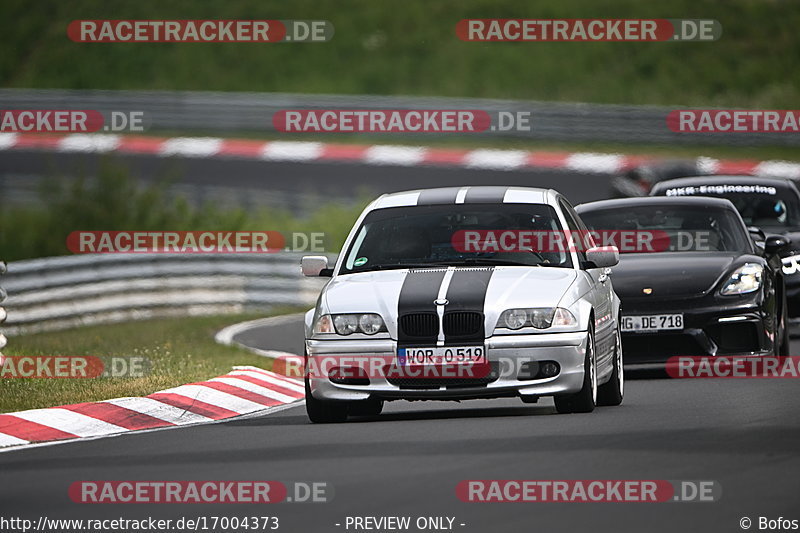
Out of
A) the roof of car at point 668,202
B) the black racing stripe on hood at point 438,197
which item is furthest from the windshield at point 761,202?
the black racing stripe on hood at point 438,197

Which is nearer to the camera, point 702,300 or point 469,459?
point 469,459

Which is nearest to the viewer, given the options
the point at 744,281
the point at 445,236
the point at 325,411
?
the point at 325,411

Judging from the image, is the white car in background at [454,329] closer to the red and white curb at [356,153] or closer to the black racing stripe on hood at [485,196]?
the black racing stripe on hood at [485,196]

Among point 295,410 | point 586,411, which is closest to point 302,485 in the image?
point 586,411

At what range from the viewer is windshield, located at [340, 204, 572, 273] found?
39.2 feet

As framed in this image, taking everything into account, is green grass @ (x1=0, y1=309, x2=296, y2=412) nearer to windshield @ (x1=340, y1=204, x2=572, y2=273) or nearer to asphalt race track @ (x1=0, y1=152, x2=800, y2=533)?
asphalt race track @ (x1=0, y1=152, x2=800, y2=533)

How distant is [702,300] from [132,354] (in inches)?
Answer: 251

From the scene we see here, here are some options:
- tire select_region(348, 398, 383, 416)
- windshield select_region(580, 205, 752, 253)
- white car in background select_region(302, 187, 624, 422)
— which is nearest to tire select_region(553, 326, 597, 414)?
white car in background select_region(302, 187, 624, 422)

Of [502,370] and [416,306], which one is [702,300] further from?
[416,306]

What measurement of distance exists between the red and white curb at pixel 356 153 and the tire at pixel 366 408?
2285cm

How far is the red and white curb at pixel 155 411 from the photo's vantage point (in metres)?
11.4

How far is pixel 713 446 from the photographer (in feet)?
32.0

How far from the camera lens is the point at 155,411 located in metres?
12.4

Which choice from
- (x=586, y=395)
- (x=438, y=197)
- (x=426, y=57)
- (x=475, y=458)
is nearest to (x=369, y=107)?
(x=426, y=57)
